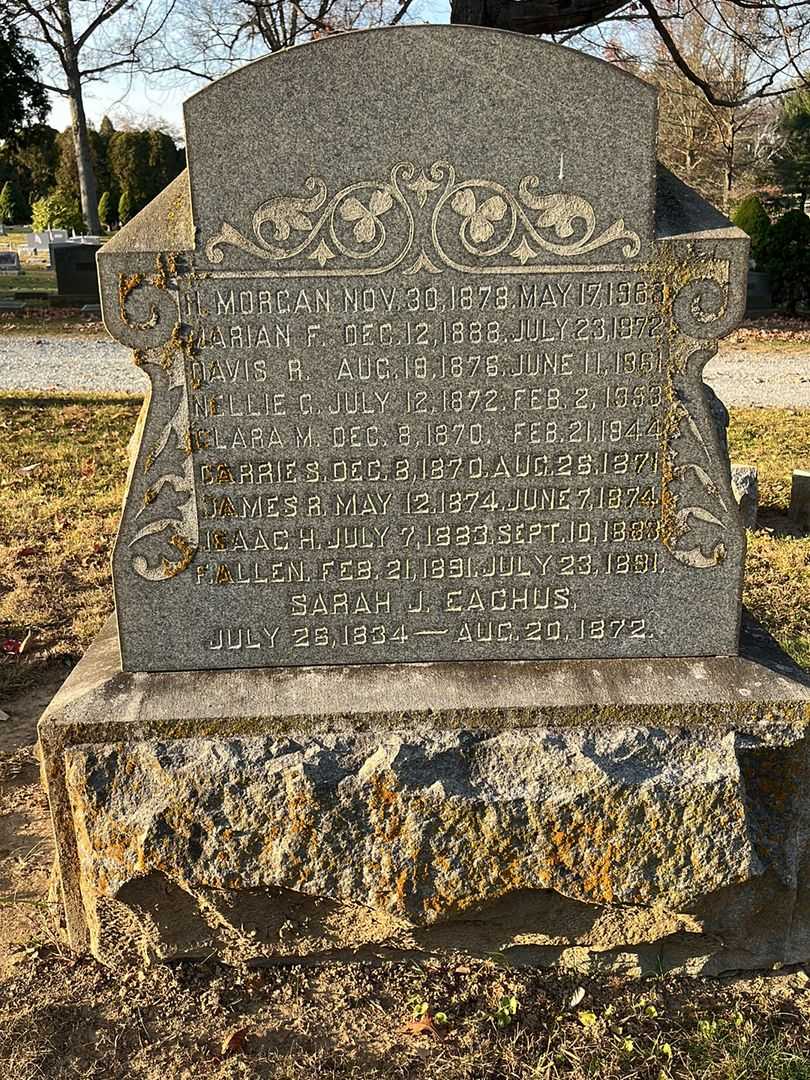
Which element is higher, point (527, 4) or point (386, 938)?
point (527, 4)

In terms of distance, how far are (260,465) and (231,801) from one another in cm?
87

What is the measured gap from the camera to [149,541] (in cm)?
273

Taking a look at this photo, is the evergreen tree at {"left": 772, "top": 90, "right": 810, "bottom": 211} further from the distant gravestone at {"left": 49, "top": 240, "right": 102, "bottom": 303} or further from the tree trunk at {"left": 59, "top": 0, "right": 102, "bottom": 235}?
the distant gravestone at {"left": 49, "top": 240, "right": 102, "bottom": 303}

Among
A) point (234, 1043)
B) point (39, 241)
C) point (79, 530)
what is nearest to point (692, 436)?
point (234, 1043)

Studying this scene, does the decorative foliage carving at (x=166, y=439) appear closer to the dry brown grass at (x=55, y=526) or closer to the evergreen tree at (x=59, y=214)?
the dry brown grass at (x=55, y=526)

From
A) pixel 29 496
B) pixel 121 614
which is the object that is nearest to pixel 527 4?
pixel 29 496

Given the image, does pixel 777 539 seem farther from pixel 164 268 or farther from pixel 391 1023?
pixel 164 268

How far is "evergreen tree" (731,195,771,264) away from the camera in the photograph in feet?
62.0

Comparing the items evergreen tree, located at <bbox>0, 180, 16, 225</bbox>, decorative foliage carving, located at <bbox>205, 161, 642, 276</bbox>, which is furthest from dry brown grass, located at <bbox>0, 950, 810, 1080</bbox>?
evergreen tree, located at <bbox>0, 180, 16, 225</bbox>

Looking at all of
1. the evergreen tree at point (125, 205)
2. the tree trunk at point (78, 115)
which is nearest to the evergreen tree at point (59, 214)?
the evergreen tree at point (125, 205)

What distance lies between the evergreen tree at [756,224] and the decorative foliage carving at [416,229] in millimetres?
17668

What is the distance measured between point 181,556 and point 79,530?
3494 mm

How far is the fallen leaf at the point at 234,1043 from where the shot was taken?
8.08 feet

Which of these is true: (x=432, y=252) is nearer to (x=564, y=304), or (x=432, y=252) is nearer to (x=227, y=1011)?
(x=564, y=304)
